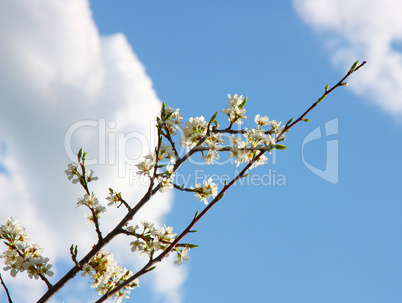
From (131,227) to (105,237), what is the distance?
0.79 ft

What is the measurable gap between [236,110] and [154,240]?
4.67ft

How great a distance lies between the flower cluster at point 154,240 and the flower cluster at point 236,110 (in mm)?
1190

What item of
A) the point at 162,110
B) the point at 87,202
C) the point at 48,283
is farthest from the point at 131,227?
the point at 162,110

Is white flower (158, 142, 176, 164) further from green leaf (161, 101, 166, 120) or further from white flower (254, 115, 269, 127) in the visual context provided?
white flower (254, 115, 269, 127)

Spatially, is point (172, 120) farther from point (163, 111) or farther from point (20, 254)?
point (20, 254)

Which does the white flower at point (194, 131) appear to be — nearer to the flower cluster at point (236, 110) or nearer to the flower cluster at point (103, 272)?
the flower cluster at point (236, 110)

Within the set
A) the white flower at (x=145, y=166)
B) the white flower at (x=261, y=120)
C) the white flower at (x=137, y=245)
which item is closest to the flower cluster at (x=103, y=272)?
the white flower at (x=137, y=245)

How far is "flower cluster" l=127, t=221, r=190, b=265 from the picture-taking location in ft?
11.4

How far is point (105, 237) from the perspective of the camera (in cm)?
345

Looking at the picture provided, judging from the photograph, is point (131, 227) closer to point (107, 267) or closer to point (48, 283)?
point (107, 267)

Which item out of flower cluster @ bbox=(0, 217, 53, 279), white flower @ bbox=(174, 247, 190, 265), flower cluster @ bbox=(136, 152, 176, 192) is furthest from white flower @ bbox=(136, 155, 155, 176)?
flower cluster @ bbox=(0, 217, 53, 279)

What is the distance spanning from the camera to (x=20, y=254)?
3547 mm

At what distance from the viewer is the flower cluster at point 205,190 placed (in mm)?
3756

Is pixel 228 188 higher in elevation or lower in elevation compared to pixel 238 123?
lower
